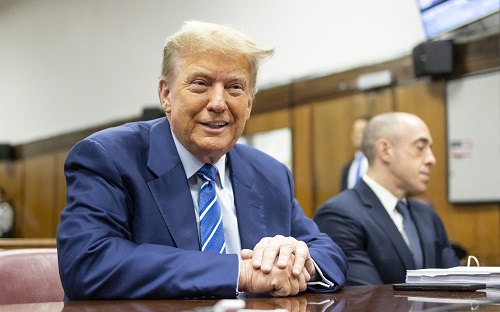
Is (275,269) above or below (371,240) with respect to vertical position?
above

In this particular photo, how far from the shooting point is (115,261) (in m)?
1.72

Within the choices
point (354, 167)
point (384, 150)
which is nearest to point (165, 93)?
point (384, 150)

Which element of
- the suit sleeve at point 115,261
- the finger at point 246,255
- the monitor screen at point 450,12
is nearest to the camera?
the suit sleeve at point 115,261

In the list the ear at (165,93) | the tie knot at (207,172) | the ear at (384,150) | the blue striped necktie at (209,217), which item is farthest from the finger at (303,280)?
the ear at (384,150)

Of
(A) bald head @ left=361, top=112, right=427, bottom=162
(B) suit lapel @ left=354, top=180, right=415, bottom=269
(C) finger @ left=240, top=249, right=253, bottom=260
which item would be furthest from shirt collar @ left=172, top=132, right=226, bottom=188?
(A) bald head @ left=361, top=112, right=427, bottom=162

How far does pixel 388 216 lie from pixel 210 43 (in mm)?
1734

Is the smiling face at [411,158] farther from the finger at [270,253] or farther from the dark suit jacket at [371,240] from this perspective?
the finger at [270,253]

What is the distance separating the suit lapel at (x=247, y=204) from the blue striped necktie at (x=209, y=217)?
3.5 inches

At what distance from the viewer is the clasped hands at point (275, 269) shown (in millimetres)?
1708

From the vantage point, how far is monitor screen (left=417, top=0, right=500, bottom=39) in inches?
217

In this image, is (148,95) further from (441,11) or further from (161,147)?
(161,147)

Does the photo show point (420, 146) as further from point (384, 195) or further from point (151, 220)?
point (151, 220)

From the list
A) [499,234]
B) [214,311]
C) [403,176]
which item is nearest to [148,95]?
[499,234]

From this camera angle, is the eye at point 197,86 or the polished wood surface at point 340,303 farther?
the eye at point 197,86
